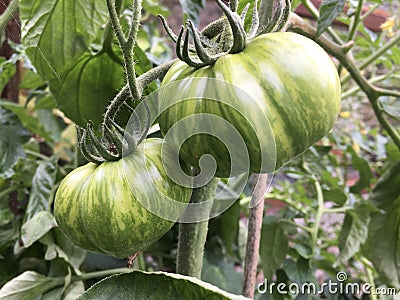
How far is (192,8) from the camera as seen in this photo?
0.54 metres

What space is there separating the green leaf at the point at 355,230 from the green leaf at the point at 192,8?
13.6 inches

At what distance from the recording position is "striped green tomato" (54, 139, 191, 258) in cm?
31

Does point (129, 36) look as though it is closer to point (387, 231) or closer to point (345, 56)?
point (345, 56)

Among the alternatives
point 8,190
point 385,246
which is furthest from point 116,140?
point 385,246

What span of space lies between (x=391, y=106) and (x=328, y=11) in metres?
0.25

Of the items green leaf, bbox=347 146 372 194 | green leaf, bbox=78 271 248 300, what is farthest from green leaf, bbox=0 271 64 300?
green leaf, bbox=347 146 372 194

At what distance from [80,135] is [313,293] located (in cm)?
50

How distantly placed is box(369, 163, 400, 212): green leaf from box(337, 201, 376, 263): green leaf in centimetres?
4

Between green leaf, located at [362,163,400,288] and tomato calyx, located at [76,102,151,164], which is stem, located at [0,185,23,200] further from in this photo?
green leaf, located at [362,163,400,288]

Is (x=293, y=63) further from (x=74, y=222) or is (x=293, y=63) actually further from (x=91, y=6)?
(x=91, y=6)

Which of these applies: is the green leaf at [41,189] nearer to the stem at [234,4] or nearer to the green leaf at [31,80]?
the green leaf at [31,80]

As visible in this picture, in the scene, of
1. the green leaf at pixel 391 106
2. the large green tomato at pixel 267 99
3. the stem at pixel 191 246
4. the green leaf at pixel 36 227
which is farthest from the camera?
the green leaf at pixel 391 106

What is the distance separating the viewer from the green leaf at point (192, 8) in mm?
529

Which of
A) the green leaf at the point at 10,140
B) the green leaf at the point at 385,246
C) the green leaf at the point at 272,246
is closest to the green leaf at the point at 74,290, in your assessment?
the green leaf at the point at 10,140
